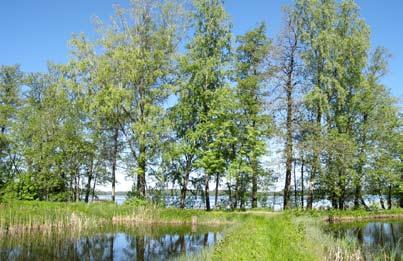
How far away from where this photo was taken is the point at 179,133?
3766 cm

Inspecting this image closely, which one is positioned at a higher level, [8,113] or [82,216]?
[8,113]

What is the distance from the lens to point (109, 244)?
19.6 metres

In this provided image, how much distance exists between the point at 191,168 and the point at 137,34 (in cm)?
1233

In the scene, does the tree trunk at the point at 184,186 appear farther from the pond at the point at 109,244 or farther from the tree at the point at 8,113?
the tree at the point at 8,113

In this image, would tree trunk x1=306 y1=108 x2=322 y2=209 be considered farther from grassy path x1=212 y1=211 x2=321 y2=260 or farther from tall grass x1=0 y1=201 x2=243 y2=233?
grassy path x1=212 y1=211 x2=321 y2=260

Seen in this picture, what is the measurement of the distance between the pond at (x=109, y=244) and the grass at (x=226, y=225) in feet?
3.49

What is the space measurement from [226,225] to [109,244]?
9332 mm

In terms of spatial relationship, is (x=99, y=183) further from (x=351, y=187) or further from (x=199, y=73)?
(x=351, y=187)

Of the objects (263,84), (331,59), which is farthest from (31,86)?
(331,59)

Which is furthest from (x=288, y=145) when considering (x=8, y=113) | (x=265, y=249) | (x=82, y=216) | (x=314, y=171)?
(x=8, y=113)

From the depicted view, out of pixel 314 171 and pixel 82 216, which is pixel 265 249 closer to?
pixel 82 216

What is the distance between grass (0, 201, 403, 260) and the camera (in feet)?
41.1

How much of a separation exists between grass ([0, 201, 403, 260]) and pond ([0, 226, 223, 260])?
1.06m

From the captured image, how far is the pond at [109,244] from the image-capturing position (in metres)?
16.4
